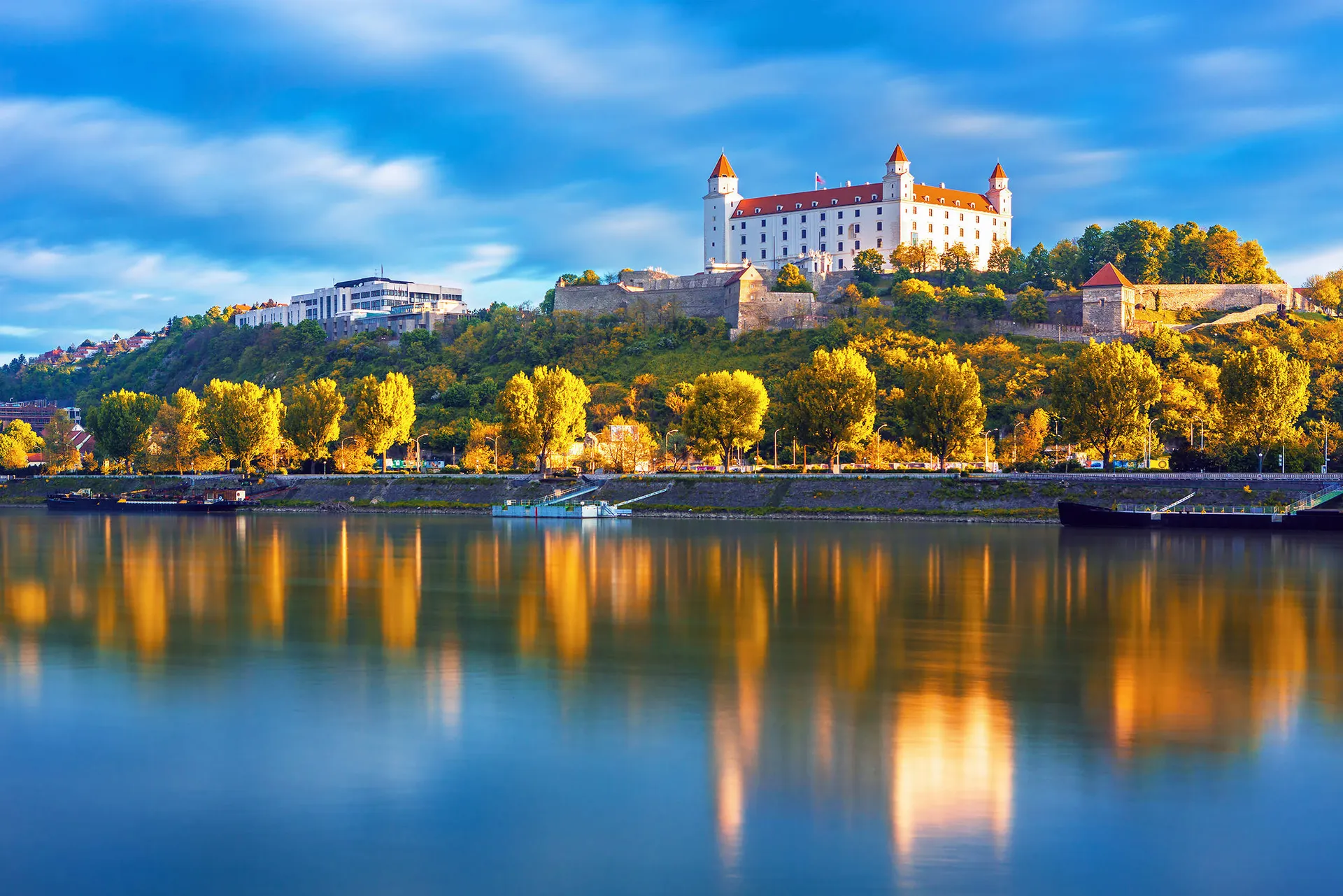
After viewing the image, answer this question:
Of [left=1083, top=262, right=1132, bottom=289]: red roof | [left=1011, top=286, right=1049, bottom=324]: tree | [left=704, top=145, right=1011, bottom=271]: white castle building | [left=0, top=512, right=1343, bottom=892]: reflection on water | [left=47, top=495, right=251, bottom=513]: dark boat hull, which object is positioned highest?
[left=704, top=145, right=1011, bottom=271]: white castle building

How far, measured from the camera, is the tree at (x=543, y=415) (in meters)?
81.9

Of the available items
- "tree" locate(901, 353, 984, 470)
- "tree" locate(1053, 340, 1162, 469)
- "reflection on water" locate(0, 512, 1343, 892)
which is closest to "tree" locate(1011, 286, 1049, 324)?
"tree" locate(901, 353, 984, 470)

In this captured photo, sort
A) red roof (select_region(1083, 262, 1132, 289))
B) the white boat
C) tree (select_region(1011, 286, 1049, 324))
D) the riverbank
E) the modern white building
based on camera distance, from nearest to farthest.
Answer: the riverbank < the white boat < red roof (select_region(1083, 262, 1132, 289)) < tree (select_region(1011, 286, 1049, 324)) < the modern white building

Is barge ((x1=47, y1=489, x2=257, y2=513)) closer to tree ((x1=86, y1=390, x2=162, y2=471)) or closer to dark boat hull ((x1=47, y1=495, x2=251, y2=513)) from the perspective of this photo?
dark boat hull ((x1=47, y1=495, x2=251, y2=513))

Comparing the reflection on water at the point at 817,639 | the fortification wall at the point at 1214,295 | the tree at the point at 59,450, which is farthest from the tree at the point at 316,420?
the fortification wall at the point at 1214,295

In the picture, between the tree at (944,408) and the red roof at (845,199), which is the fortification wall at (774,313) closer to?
the red roof at (845,199)

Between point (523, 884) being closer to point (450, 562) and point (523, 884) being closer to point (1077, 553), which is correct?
point (450, 562)

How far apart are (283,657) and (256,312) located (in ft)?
569

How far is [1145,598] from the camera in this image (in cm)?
3080

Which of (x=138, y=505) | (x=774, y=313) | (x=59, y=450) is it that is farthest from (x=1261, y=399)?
(x=59, y=450)

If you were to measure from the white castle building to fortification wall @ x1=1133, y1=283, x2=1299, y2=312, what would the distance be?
2510 centimetres

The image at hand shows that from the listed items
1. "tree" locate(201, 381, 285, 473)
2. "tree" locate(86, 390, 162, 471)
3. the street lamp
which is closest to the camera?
"tree" locate(201, 381, 285, 473)

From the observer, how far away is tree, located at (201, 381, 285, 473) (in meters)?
90.2

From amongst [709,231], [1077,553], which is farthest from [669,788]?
[709,231]
